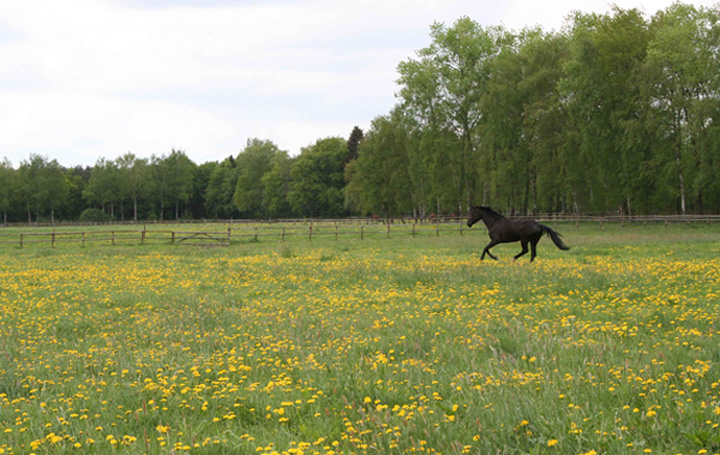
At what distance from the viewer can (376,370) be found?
5742 millimetres

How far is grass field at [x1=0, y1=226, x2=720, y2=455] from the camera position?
4031mm

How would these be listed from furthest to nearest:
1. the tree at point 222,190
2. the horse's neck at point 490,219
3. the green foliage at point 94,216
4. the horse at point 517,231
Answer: the tree at point 222,190 < the green foliage at point 94,216 < the horse's neck at point 490,219 < the horse at point 517,231

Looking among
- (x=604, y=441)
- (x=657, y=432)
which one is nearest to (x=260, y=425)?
(x=604, y=441)

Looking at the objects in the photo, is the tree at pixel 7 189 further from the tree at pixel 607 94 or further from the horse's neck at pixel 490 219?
the horse's neck at pixel 490 219

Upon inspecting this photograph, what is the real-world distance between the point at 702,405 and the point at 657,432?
0.55 m

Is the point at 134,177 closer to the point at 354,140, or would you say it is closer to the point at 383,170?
the point at 354,140

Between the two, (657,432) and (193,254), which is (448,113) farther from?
(657,432)

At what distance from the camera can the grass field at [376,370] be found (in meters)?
4.03

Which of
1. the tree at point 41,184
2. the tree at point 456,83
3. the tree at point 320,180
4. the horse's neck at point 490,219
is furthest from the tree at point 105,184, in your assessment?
the horse's neck at point 490,219

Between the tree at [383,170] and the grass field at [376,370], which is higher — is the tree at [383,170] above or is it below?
above

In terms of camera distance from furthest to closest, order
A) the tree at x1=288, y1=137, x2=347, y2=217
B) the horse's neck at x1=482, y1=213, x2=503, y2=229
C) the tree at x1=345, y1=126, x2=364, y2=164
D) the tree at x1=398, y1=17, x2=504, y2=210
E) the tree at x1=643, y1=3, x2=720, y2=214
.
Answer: the tree at x1=288, y1=137, x2=347, y2=217 < the tree at x1=345, y1=126, x2=364, y2=164 < the tree at x1=398, y1=17, x2=504, y2=210 < the tree at x1=643, y1=3, x2=720, y2=214 < the horse's neck at x1=482, y1=213, x2=503, y2=229

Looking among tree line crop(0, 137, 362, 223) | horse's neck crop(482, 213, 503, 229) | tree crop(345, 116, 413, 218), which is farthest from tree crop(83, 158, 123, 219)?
horse's neck crop(482, 213, 503, 229)

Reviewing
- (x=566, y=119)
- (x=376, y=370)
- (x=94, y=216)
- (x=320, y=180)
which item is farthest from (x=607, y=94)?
(x=94, y=216)

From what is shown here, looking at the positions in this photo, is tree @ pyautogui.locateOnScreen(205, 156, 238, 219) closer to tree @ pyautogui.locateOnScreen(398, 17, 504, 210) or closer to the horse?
tree @ pyautogui.locateOnScreen(398, 17, 504, 210)
